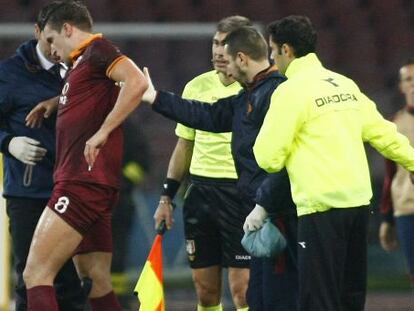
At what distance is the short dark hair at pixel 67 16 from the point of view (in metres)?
6.34

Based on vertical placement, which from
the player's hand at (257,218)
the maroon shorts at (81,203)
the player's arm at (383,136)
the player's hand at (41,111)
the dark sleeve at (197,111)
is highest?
Answer: the player's hand at (41,111)

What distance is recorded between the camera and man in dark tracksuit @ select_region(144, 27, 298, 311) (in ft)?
20.4

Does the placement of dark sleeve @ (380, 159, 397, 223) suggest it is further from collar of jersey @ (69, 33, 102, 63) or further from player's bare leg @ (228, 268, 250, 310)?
collar of jersey @ (69, 33, 102, 63)

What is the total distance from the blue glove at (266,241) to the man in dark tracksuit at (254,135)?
9 cm

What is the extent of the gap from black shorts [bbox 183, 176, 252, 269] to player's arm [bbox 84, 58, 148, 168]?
57.6 inches

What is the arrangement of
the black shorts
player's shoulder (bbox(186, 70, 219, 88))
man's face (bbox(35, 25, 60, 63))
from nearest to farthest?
man's face (bbox(35, 25, 60, 63)) < the black shorts < player's shoulder (bbox(186, 70, 219, 88))

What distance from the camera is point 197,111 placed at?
646 cm

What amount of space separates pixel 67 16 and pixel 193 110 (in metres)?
0.75

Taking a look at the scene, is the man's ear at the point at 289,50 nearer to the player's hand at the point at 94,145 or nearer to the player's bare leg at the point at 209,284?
the player's hand at the point at 94,145

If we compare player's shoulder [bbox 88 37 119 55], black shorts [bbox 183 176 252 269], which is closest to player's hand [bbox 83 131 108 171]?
player's shoulder [bbox 88 37 119 55]

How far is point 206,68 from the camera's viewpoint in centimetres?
1102

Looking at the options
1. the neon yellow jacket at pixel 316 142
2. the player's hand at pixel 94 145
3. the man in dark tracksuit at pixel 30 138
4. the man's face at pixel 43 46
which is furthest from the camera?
the man in dark tracksuit at pixel 30 138

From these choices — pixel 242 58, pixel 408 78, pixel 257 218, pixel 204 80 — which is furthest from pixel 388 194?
pixel 257 218

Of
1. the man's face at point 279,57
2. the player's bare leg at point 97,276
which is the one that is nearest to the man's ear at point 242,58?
the man's face at point 279,57
